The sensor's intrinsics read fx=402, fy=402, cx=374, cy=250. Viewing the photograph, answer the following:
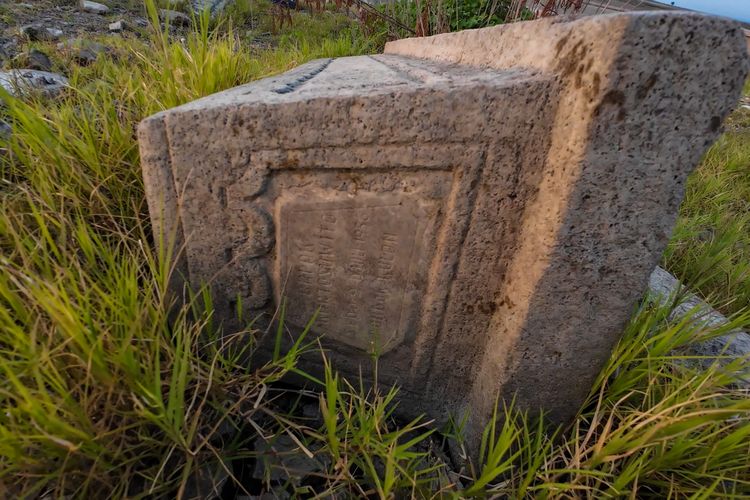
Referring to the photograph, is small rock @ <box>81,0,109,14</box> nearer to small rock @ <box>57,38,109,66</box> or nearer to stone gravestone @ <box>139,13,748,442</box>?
small rock @ <box>57,38,109,66</box>

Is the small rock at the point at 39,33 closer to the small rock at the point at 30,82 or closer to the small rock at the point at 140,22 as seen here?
the small rock at the point at 140,22

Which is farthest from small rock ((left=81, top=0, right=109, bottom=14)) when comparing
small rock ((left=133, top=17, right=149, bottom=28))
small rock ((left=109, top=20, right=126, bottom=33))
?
small rock ((left=109, top=20, right=126, bottom=33))

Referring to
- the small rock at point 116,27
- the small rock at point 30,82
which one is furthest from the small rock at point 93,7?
the small rock at point 30,82

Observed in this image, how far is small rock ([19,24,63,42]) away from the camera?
112 inches

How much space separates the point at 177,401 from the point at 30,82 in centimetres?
192

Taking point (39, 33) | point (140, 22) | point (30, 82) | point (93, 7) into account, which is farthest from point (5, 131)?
point (93, 7)

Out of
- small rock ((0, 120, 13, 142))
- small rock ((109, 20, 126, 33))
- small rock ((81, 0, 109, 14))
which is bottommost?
small rock ((0, 120, 13, 142))

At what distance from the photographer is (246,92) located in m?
1.07

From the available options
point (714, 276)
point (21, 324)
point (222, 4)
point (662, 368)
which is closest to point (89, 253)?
point (21, 324)

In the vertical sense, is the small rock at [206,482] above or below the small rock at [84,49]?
below

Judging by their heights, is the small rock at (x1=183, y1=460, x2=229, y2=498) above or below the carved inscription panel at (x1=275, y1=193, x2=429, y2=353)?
below

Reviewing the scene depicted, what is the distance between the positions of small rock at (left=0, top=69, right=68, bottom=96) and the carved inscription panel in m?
1.38

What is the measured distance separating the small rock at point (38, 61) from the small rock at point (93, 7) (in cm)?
212

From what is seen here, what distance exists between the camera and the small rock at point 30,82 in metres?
1.71
